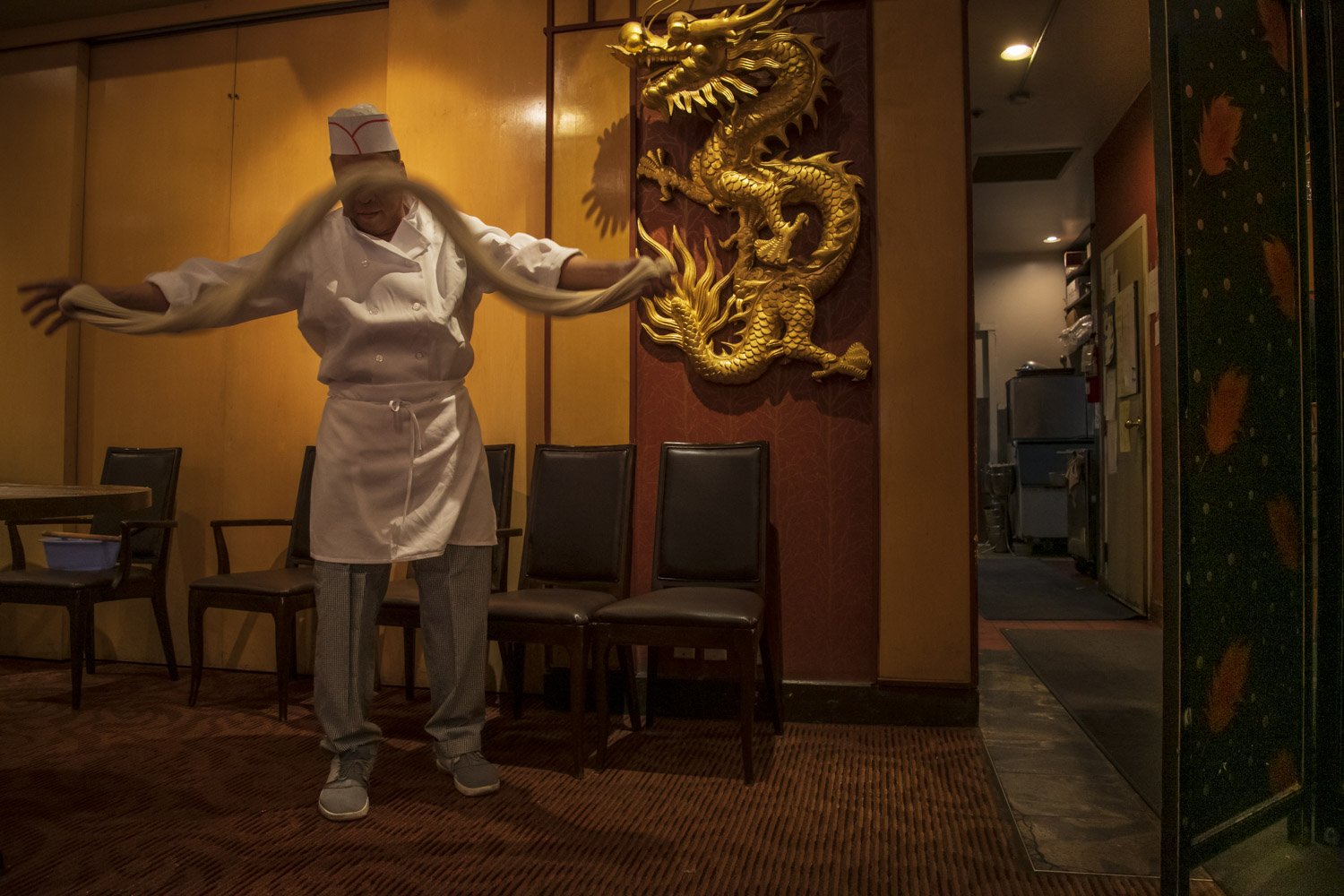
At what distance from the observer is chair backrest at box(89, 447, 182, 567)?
3.40 metres

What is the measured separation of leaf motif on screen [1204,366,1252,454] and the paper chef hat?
1817 mm

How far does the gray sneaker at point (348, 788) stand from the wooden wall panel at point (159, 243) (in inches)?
80.2

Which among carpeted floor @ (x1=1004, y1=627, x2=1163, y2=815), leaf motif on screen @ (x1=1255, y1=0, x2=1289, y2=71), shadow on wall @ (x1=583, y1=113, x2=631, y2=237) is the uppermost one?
shadow on wall @ (x1=583, y1=113, x2=631, y2=237)

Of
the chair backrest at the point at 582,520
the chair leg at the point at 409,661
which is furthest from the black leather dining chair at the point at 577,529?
the chair leg at the point at 409,661

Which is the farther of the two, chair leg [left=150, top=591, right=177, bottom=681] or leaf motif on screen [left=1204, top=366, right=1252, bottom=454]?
chair leg [left=150, top=591, right=177, bottom=681]

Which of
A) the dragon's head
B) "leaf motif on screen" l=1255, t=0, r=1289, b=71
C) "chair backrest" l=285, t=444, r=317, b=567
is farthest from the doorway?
"chair backrest" l=285, t=444, r=317, b=567

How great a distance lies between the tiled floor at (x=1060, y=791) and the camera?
1.82 metres

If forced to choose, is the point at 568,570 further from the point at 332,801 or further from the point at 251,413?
the point at 251,413

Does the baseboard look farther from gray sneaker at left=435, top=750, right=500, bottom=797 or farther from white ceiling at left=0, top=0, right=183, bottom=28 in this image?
white ceiling at left=0, top=0, right=183, bottom=28

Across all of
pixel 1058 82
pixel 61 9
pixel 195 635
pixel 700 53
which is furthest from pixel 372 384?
pixel 1058 82

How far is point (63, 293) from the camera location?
173 cm

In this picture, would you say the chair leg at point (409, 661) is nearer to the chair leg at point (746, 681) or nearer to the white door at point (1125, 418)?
the chair leg at point (746, 681)

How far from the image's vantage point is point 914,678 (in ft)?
9.34

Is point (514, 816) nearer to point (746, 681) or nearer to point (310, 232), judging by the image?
point (746, 681)
